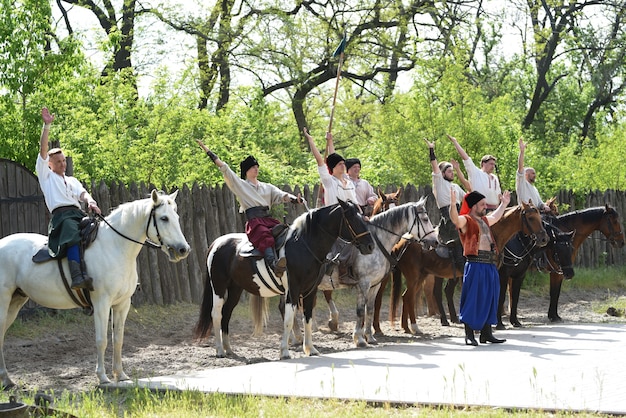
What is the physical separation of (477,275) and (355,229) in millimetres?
1916

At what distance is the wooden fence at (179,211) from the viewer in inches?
534

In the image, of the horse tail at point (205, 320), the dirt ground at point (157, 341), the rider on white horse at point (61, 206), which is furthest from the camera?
the horse tail at point (205, 320)

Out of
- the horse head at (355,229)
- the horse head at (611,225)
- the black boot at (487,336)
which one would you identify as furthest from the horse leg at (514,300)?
the horse head at (355,229)

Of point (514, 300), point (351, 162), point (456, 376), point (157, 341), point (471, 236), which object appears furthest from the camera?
point (514, 300)

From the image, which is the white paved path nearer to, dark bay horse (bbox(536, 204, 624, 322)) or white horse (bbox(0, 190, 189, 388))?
white horse (bbox(0, 190, 189, 388))

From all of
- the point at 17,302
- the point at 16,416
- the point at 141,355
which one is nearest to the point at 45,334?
the point at 141,355

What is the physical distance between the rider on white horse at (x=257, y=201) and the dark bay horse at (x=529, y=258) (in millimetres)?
4492

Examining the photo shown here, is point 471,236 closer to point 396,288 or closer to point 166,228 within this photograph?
point 396,288

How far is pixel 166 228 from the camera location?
31.9 ft

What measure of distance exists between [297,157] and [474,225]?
670 inches

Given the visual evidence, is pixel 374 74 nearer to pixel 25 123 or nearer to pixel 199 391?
pixel 25 123

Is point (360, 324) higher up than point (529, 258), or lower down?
lower down

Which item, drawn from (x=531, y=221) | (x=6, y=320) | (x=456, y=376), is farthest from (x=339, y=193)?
(x=6, y=320)

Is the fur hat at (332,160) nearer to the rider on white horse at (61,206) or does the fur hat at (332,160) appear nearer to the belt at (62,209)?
the rider on white horse at (61,206)
